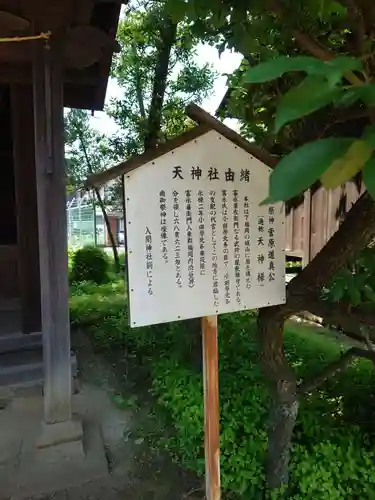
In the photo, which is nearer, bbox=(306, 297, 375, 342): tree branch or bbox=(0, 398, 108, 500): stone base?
bbox=(306, 297, 375, 342): tree branch

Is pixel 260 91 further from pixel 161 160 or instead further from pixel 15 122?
pixel 15 122

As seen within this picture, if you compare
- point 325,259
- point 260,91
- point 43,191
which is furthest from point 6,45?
point 325,259

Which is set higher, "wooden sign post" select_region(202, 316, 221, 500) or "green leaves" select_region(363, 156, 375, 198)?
"green leaves" select_region(363, 156, 375, 198)

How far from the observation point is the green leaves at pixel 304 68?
564 millimetres

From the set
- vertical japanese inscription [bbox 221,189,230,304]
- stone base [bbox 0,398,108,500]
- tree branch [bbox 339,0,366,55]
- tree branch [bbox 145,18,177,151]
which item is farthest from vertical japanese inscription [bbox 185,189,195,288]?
tree branch [bbox 145,18,177,151]

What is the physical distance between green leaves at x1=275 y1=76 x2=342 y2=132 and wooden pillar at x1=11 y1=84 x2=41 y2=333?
414cm

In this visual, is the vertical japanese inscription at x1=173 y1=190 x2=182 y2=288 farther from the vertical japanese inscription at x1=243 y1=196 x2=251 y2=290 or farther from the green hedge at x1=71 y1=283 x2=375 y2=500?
the green hedge at x1=71 y1=283 x2=375 y2=500

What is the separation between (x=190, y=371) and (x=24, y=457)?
1223 mm

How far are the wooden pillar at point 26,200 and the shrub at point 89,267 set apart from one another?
4869 mm

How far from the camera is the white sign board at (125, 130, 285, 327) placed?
5.52ft

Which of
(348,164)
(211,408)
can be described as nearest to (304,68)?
(348,164)

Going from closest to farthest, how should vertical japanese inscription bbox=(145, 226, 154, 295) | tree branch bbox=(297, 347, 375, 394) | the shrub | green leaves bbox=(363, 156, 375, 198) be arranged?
1. green leaves bbox=(363, 156, 375, 198)
2. vertical japanese inscription bbox=(145, 226, 154, 295)
3. tree branch bbox=(297, 347, 375, 394)
4. the shrub

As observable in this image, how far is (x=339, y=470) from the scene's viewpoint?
2119 millimetres

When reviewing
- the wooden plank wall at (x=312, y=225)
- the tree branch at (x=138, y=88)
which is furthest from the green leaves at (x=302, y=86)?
the tree branch at (x=138, y=88)
